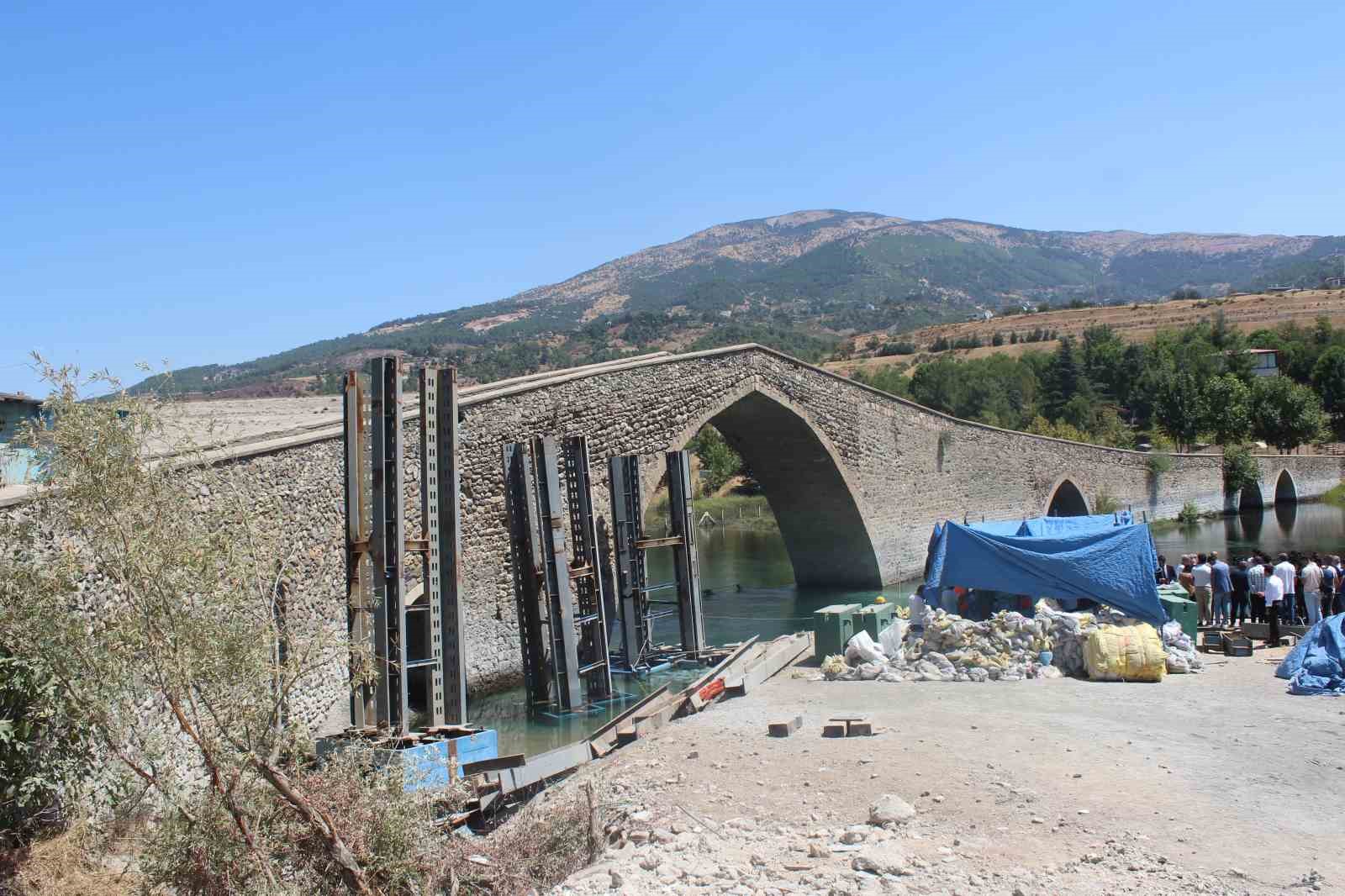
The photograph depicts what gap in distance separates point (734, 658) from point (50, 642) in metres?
7.94

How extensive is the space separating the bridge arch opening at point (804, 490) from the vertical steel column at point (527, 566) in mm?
8437

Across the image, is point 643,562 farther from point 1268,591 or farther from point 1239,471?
point 1239,471

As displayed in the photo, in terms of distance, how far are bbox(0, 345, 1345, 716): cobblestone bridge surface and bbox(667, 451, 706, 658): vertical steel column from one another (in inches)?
45.8

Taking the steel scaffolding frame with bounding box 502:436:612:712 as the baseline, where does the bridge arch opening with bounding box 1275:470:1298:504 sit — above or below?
below

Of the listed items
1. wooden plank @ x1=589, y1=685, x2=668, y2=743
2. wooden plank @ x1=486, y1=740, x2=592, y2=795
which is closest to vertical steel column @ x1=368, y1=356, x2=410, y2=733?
wooden plank @ x1=486, y1=740, x2=592, y2=795

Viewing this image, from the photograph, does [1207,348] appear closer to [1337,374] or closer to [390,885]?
[1337,374]

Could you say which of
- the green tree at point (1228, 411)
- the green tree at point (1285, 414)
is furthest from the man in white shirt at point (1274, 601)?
the green tree at point (1285, 414)

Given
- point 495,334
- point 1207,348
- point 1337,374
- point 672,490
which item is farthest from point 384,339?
point 672,490

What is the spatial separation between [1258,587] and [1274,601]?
1.52 ft

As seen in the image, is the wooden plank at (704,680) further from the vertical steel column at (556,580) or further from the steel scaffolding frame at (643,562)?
the steel scaffolding frame at (643,562)

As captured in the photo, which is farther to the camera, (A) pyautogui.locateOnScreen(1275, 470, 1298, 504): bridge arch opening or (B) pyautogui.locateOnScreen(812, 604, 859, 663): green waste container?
(A) pyautogui.locateOnScreen(1275, 470, 1298, 504): bridge arch opening

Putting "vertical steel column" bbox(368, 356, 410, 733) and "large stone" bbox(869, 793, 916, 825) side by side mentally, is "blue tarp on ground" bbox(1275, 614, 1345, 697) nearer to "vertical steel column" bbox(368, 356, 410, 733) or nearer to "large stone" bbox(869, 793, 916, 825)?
"large stone" bbox(869, 793, 916, 825)

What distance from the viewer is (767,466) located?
76.0 feet

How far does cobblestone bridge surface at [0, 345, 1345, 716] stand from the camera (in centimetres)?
1112
